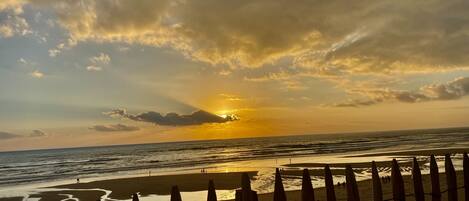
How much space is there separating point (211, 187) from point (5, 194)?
117 feet

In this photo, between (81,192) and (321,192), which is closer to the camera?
(321,192)

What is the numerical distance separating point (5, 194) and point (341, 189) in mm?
25940

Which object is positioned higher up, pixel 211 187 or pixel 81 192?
pixel 211 187

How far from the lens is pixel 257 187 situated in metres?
28.0

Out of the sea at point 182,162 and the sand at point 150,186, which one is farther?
the sea at point 182,162

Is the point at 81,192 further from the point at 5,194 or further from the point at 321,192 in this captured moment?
the point at 321,192

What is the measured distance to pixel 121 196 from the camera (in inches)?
1141

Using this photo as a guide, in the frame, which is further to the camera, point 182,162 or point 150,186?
point 182,162

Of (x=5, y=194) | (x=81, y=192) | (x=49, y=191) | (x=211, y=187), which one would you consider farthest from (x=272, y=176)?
(x=211, y=187)

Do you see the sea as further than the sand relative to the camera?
Yes

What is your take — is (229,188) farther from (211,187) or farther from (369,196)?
(211,187)

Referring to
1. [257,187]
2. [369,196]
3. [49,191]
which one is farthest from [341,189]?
[49,191]

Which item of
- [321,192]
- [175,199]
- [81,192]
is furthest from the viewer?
[81,192]

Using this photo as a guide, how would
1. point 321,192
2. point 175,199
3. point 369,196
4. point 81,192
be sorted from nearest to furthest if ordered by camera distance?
point 175,199 → point 369,196 → point 321,192 → point 81,192
